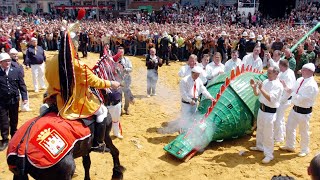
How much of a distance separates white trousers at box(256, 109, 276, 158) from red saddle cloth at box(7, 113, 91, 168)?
3.37m

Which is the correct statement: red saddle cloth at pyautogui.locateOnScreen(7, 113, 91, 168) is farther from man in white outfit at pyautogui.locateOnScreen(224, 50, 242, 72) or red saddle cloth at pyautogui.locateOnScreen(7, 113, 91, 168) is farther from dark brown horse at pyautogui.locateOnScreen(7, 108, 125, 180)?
man in white outfit at pyautogui.locateOnScreen(224, 50, 242, 72)

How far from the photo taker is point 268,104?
5.88m

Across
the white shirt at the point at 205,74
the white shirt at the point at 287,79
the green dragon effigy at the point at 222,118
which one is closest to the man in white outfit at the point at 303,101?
the white shirt at the point at 287,79

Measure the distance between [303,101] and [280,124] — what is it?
41.8 inches

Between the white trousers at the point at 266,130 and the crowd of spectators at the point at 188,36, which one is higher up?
the crowd of spectators at the point at 188,36

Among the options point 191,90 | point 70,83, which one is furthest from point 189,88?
point 70,83

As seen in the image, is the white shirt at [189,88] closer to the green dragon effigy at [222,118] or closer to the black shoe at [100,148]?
the green dragon effigy at [222,118]

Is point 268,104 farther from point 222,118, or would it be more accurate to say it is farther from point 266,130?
point 222,118

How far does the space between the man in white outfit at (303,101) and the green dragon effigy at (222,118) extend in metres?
0.81

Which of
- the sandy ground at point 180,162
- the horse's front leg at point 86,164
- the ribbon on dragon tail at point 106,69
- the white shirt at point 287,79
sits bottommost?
the sandy ground at point 180,162

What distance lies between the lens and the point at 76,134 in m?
4.22

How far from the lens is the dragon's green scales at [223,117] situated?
637 cm

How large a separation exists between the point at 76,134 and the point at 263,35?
46.3 feet

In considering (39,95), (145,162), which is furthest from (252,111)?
(39,95)
